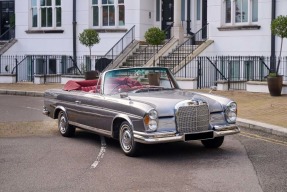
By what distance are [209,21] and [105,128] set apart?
1614cm

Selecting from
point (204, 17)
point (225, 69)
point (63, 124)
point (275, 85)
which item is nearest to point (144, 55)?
point (204, 17)

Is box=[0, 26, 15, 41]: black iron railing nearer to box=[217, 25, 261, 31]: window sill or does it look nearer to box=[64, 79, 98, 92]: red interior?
box=[217, 25, 261, 31]: window sill

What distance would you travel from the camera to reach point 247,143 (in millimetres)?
10922

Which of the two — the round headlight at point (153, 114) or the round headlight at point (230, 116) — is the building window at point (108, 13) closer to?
the round headlight at point (230, 116)

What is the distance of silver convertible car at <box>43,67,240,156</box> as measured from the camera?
923 centimetres

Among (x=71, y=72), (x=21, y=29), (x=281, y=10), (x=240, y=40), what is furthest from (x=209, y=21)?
(x=21, y=29)

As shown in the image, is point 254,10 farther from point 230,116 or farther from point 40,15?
point 230,116

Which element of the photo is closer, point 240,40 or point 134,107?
point 134,107

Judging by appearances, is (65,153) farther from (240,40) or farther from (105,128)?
(240,40)

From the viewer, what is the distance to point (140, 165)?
8961mm

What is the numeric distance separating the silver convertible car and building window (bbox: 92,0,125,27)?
1715cm

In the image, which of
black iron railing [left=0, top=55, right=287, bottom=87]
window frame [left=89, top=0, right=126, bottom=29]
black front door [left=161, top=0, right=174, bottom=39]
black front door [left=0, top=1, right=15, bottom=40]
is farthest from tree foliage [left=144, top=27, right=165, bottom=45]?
black front door [left=0, top=1, right=15, bottom=40]

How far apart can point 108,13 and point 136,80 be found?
1867 cm

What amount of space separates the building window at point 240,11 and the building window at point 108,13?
18.6 ft
